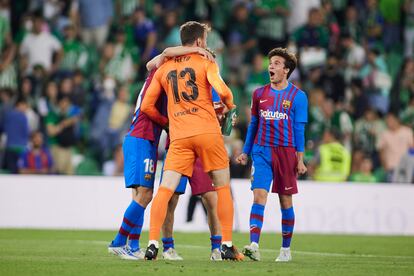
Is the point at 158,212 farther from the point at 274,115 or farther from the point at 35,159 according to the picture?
the point at 35,159

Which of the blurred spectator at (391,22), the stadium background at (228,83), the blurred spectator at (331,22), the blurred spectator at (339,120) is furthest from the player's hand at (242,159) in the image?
the blurred spectator at (391,22)

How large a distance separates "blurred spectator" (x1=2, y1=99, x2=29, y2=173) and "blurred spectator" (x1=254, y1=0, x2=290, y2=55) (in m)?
6.15

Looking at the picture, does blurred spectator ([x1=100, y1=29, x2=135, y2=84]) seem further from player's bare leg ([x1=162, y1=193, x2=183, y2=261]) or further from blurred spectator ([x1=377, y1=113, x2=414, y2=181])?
player's bare leg ([x1=162, y1=193, x2=183, y2=261])

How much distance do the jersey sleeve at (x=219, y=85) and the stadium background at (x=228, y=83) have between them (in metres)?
5.39

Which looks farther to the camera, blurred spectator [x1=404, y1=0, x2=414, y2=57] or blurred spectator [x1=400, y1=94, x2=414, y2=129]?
blurred spectator [x1=404, y1=0, x2=414, y2=57]

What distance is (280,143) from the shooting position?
11438mm

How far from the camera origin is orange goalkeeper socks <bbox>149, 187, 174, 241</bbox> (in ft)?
33.0

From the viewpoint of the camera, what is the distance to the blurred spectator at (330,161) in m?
21.0

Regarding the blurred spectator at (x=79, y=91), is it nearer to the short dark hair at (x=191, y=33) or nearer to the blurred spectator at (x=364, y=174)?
the blurred spectator at (x=364, y=174)

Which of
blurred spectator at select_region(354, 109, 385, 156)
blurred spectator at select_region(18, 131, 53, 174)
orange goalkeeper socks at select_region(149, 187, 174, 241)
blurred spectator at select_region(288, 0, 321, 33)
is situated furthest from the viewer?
blurred spectator at select_region(288, 0, 321, 33)

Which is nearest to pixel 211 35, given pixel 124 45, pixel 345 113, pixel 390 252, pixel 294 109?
pixel 124 45

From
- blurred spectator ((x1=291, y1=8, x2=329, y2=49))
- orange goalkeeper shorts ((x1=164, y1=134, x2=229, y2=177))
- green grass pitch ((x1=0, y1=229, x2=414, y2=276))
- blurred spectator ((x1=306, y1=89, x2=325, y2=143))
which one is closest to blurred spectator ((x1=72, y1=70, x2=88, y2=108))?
green grass pitch ((x1=0, y1=229, x2=414, y2=276))

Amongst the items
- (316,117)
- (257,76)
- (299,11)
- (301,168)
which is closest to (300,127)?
(301,168)

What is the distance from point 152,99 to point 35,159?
9687mm
